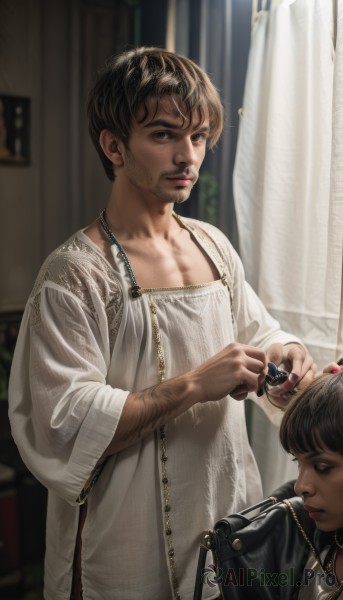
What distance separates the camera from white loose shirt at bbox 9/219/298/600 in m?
1.42

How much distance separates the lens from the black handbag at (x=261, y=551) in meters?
1.32

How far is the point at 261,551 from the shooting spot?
53.9 inches

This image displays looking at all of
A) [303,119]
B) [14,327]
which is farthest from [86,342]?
[14,327]

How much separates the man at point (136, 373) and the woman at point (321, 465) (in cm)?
16

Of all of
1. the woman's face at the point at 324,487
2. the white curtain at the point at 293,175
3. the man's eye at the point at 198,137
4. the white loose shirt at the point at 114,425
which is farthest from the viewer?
the white curtain at the point at 293,175

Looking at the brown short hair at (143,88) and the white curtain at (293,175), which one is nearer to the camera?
the brown short hair at (143,88)

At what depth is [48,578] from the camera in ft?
5.41

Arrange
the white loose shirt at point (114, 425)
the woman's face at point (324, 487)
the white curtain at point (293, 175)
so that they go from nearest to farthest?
the woman's face at point (324, 487), the white loose shirt at point (114, 425), the white curtain at point (293, 175)

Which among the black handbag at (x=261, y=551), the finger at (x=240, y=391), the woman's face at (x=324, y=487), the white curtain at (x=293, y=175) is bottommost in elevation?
the black handbag at (x=261, y=551)

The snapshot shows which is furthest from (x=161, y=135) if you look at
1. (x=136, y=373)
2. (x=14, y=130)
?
(x=14, y=130)

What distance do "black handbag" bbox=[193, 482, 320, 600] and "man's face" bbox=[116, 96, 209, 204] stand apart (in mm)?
692

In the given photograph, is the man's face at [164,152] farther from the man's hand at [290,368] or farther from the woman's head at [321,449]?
the woman's head at [321,449]

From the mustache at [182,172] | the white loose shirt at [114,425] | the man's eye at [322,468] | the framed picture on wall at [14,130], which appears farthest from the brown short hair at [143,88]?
the framed picture on wall at [14,130]

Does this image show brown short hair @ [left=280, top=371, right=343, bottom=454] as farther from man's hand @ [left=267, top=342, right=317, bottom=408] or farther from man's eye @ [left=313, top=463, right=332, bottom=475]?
man's hand @ [left=267, top=342, right=317, bottom=408]
